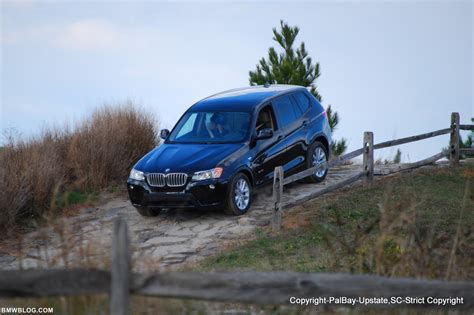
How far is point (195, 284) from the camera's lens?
528cm

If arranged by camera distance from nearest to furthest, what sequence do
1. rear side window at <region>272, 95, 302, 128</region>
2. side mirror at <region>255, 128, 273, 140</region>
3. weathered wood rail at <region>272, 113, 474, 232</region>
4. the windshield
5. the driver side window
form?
weathered wood rail at <region>272, 113, 474, 232</region>, side mirror at <region>255, 128, 273, 140</region>, the windshield, the driver side window, rear side window at <region>272, 95, 302, 128</region>

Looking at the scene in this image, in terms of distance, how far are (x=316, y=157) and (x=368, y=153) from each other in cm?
115

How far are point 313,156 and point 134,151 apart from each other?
4.54 meters

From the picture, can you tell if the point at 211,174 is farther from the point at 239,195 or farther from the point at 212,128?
the point at 212,128

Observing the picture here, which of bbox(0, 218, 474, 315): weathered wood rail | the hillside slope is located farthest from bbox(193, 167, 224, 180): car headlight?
bbox(0, 218, 474, 315): weathered wood rail

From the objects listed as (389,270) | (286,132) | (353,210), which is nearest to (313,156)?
(286,132)

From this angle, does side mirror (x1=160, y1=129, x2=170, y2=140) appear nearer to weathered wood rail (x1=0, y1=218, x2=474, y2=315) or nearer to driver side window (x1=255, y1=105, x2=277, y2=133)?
driver side window (x1=255, y1=105, x2=277, y2=133)

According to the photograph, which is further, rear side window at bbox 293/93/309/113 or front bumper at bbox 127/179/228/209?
rear side window at bbox 293/93/309/113

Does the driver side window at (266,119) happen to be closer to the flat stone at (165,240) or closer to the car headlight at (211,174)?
the car headlight at (211,174)

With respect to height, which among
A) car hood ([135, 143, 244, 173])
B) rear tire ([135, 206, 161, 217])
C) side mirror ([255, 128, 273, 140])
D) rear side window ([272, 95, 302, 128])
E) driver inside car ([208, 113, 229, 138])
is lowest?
rear tire ([135, 206, 161, 217])

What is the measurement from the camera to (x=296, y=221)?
12.5 m

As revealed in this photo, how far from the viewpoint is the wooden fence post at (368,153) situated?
15422mm

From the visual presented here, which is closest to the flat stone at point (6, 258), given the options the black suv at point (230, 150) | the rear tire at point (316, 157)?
the black suv at point (230, 150)

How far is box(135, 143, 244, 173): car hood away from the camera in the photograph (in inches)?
495
